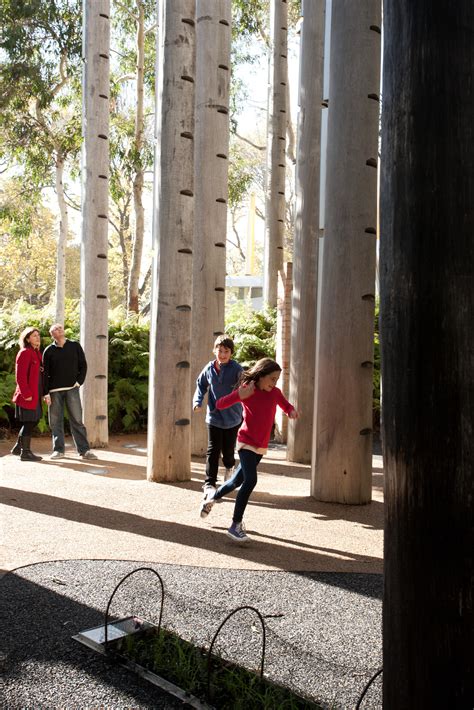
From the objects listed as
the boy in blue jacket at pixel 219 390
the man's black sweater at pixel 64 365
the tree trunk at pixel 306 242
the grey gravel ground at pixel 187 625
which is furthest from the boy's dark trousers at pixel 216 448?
the man's black sweater at pixel 64 365

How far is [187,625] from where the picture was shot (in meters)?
4.34

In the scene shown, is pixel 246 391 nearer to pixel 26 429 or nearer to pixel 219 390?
pixel 219 390

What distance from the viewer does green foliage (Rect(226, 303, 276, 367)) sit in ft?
47.6

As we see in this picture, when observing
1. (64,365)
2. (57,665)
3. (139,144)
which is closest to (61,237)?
(139,144)

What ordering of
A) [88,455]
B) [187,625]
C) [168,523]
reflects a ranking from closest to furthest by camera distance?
1. [187,625]
2. [168,523]
3. [88,455]

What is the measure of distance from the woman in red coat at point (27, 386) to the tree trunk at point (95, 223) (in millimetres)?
1154

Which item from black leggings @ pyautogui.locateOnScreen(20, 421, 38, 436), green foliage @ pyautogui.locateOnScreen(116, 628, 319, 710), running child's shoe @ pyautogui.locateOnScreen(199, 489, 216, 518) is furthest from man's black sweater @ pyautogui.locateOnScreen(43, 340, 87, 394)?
green foliage @ pyautogui.locateOnScreen(116, 628, 319, 710)

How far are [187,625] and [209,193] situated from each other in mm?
7471

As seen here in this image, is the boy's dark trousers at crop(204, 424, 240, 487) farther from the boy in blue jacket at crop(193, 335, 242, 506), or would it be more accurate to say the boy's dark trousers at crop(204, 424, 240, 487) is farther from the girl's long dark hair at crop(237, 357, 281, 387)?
the girl's long dark hair at crop(237, 357, 281, 387)

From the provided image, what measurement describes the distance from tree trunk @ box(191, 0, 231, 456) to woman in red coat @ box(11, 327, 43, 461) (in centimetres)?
227

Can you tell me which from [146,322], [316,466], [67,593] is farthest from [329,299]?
[146,322]

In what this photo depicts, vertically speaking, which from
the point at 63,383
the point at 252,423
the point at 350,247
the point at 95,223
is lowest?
the point at 252,423

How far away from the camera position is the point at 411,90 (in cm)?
210

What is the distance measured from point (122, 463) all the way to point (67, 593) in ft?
18.9
